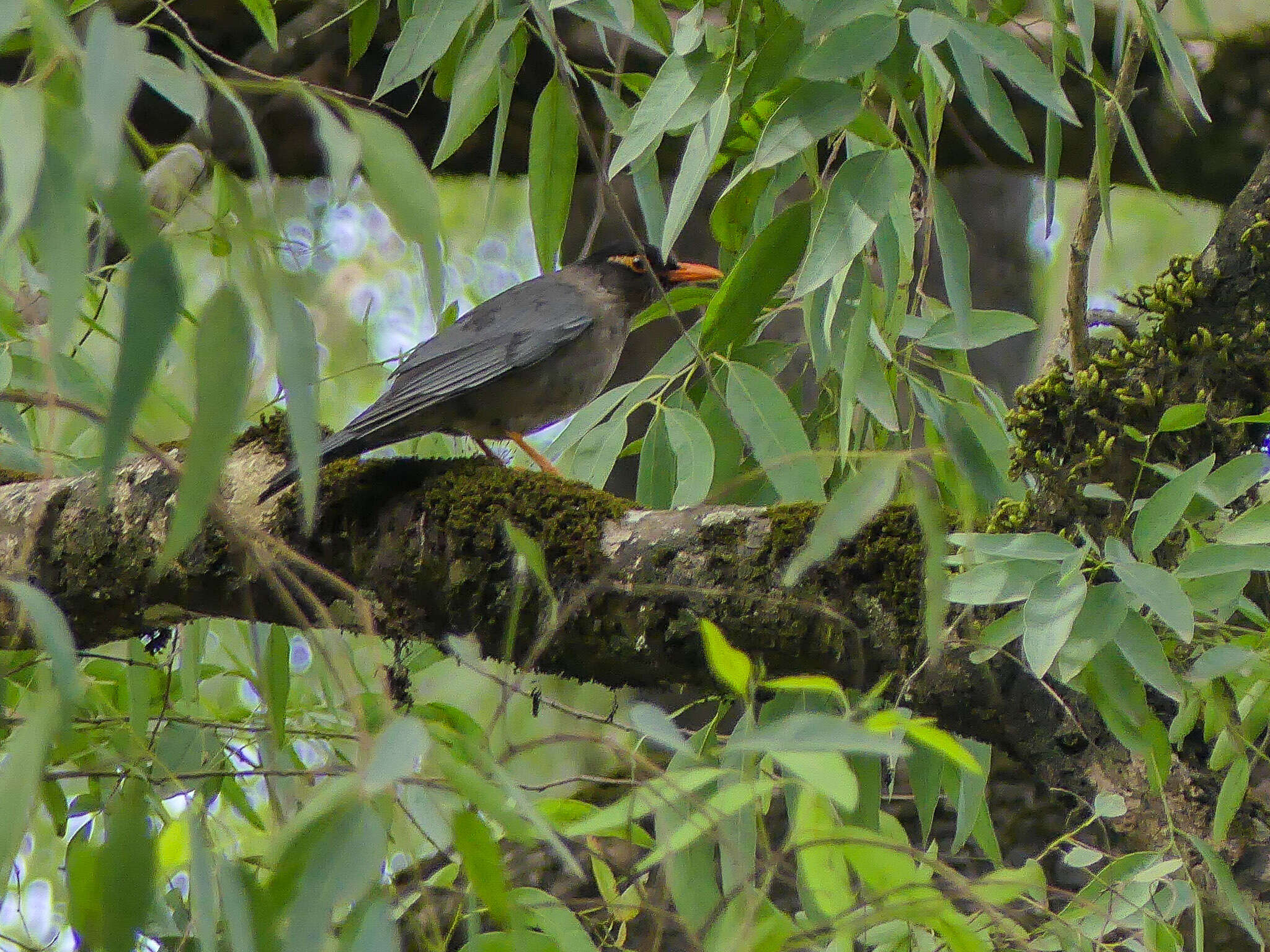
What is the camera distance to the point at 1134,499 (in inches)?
83.2

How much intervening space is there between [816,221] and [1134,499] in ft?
2.30

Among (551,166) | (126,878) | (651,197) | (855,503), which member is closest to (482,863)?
(126,878)

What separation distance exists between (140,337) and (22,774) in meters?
0.42

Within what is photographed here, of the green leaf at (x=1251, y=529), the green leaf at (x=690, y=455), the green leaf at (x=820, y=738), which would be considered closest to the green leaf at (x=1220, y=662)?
the green leaf at (x=1251, y=529)

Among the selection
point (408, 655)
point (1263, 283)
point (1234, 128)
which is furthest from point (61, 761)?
point (1234, 128)

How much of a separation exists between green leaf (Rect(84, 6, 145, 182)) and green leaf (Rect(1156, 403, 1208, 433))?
149cm

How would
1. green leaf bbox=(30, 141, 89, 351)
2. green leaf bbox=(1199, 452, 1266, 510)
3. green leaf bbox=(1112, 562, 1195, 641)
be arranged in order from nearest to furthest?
green leaf bbox=(30, 141, 89, 351) → green leaf bbox=(1112, 562, 1195, 641) → green leaf bbox=(1199, 452, 1266, 510)

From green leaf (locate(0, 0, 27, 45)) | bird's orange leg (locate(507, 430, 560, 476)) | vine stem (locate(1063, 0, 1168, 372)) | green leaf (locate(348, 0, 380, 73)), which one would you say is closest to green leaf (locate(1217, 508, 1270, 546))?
vine stem (locate(1063, 0, 1168, 372))

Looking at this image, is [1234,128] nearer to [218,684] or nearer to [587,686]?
[587,686]

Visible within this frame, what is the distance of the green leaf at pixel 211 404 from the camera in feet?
3.93

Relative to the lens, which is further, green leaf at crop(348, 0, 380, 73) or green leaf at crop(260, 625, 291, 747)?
green leaf at crop(348, 0, 380, 73)

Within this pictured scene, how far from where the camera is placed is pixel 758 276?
2.26m

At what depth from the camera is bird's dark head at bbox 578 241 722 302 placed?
4.23m

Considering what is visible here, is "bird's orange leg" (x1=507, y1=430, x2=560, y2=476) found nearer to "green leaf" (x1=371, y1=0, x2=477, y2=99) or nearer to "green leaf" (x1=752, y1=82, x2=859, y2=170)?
"green leaf" (x1=371, y1=0, x2=477, y2=99)
